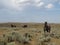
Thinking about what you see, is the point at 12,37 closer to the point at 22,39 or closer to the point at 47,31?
the point at 22,39

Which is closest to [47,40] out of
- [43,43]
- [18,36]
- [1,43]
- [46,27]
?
[43,43]

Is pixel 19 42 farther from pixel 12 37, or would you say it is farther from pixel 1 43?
pixel 1 43

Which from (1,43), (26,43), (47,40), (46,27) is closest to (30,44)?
(26,43)

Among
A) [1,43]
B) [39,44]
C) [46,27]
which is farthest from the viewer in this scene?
[46,27]

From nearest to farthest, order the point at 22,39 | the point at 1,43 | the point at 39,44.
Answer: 1. the point at 1,43
2. the point at 39,44
3. the point at 22,39

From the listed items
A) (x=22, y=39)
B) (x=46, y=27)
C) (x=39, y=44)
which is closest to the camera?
(x=39, y=44)

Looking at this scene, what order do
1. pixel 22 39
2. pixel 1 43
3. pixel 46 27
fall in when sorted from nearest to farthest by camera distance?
pixel 1 43, pixel 22 39, pixel 46 27

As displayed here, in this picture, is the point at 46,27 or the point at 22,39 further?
the point at 46,27

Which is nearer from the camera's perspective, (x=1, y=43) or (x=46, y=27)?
(x=1, y=43)

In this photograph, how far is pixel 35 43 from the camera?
2303cm

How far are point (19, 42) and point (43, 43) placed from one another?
7.65 ft

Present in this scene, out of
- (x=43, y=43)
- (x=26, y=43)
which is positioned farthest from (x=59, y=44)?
(x=26, y=43)

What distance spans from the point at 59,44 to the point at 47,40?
1751 millimetres

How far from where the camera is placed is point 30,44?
902 inches
